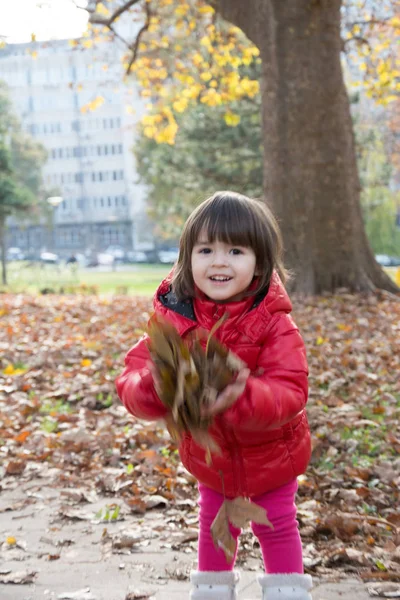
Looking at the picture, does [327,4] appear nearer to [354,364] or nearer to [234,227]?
[354,364]

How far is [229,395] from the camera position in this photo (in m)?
2.53

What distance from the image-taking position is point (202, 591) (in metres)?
2.90

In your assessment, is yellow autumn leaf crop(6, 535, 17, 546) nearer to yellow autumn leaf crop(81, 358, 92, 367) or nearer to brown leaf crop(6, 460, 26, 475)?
brown leaf crop(6, 460, 26, 475)

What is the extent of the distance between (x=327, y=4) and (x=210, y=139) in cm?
2075

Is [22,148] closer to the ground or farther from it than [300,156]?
farther from it

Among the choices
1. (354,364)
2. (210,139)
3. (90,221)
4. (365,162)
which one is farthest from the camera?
(90,221)

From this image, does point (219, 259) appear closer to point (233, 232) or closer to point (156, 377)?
point (233, 232)

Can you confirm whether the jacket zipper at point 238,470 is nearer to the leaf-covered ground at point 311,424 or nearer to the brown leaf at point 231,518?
the brown leaf at point 231,518

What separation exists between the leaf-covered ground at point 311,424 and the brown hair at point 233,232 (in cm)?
38

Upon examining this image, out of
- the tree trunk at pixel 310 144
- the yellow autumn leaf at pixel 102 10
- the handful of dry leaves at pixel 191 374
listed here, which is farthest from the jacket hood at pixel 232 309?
the yellow autumn leaf at pixel 102 10

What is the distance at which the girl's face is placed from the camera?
286 centimetres

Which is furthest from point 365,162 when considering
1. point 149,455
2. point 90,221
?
point 90,221

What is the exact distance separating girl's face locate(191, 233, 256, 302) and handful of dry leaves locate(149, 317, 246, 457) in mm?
321

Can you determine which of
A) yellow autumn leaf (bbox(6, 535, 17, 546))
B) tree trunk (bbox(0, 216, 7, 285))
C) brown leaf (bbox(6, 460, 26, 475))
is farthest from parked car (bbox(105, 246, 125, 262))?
yellow autumn leaf (bbox(6, 535, 17, 546))
